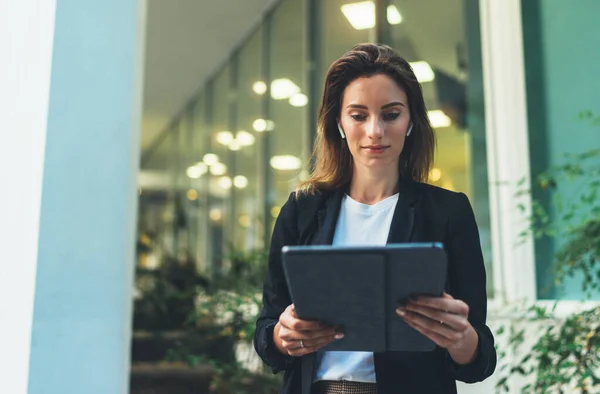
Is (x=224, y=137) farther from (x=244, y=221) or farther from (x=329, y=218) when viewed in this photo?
(x=329, y=218)

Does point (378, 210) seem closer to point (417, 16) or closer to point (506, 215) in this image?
point (506, 215)

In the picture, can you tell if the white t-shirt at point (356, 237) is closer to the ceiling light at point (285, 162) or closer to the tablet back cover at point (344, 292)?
the tablet back cover at point (344, 292)

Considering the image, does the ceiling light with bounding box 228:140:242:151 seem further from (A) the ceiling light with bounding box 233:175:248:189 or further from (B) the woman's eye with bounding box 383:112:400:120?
(B) the woman's eye with bounding box 383:112:400:120

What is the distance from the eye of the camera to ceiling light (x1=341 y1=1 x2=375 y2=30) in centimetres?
469

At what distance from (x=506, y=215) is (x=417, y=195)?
2.64 meters

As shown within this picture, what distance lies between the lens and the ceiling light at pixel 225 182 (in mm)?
9256

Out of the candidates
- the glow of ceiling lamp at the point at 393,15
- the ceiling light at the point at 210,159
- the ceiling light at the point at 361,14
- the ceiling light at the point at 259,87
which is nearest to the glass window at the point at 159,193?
the ceiling light at the point at 210,159

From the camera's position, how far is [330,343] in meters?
1.07

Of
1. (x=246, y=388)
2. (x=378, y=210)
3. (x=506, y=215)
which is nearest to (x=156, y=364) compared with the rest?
(x=246, y=388)

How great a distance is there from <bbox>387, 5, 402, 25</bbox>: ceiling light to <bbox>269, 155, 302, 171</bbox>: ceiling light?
2116 millimetres

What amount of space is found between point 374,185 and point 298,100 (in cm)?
526

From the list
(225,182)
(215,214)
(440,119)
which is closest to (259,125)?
(225,182)

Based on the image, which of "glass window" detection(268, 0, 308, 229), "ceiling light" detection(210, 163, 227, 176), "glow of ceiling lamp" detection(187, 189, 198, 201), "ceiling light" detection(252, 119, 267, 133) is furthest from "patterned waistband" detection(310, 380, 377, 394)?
"glow of ceiling lamp" detection(187, 189, 198, 201)

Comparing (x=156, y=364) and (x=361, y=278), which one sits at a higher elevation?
(x=361, y=278)
